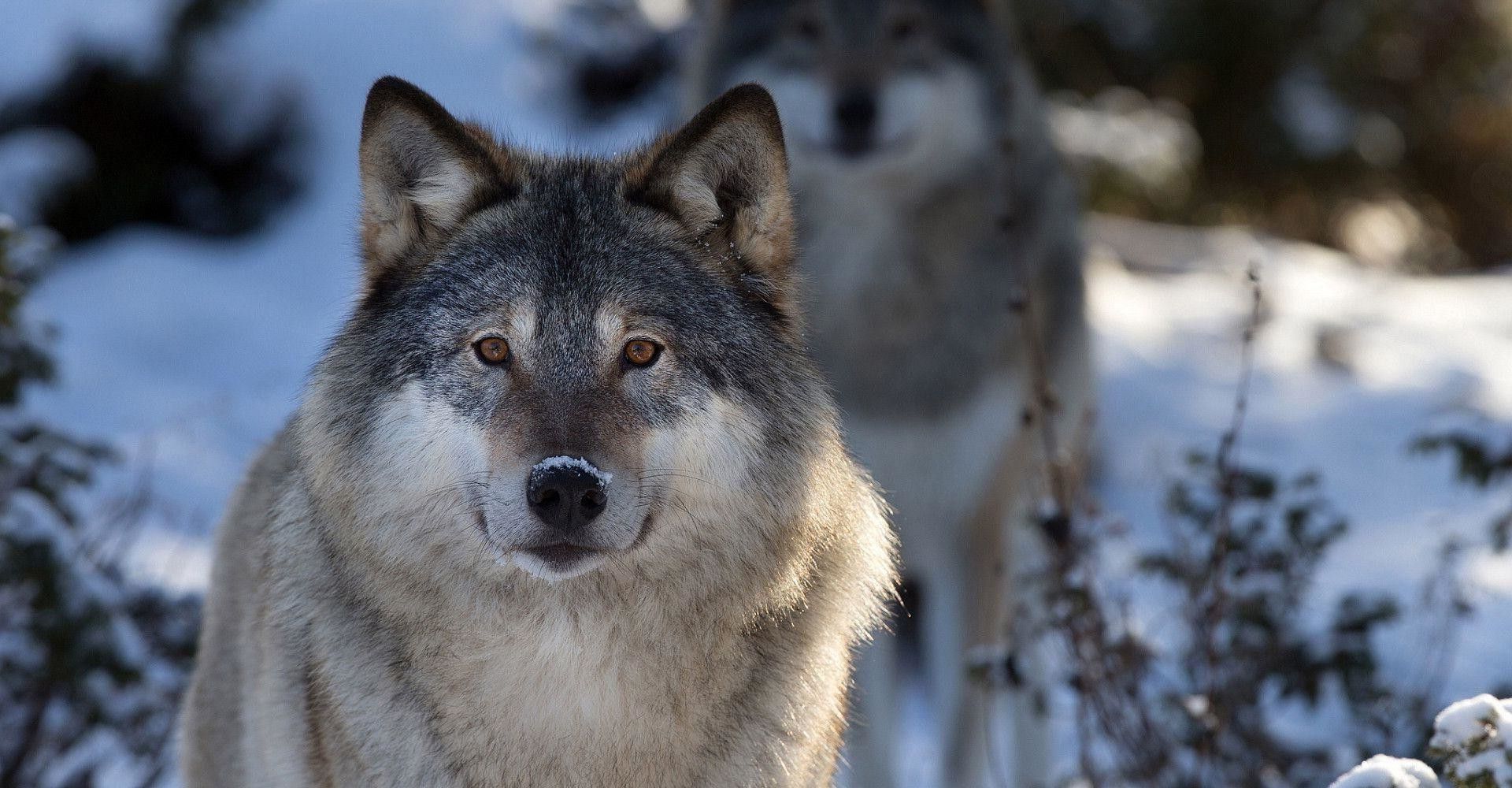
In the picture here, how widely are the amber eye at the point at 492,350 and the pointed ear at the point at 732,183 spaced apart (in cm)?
48

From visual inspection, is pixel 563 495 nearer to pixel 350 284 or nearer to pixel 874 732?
pixel 874 732

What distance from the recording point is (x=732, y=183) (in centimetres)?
337

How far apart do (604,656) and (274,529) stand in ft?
2.98

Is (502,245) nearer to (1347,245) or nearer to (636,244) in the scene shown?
(636,244)

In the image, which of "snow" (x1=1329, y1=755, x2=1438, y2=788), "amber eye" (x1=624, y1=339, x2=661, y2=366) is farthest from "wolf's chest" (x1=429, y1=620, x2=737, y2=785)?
"snow" (x1=1329, y1=755, x2=1438, y2=788)

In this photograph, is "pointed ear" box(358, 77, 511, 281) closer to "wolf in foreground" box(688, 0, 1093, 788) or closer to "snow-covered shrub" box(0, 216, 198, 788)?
"snow-covered shrub" box(0, 216, 198, 788)

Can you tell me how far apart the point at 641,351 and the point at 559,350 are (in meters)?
0.17

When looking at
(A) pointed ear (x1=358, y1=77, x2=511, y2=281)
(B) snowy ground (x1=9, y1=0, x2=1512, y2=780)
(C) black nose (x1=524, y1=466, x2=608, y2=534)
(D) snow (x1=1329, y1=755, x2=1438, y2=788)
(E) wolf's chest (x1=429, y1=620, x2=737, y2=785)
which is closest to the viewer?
(D) snow (x1=1329, y1=755, x2=1438, y2=788)

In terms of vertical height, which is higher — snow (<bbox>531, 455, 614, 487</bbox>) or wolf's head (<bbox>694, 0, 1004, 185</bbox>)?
wolf's head (<bbox>694, 0, 1004, 185</bbox>)

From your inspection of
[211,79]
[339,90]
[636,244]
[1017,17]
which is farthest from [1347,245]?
[636,244]

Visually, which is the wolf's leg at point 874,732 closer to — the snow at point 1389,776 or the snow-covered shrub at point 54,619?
the snow-covered shrub at point 54,619

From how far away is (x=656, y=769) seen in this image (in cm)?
307

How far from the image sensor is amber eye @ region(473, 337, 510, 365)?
10.1 ft

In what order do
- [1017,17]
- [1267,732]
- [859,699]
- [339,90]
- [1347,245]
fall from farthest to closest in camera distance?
[1347,245], [1017,17], [339,90], [859,699], [1267,732]
